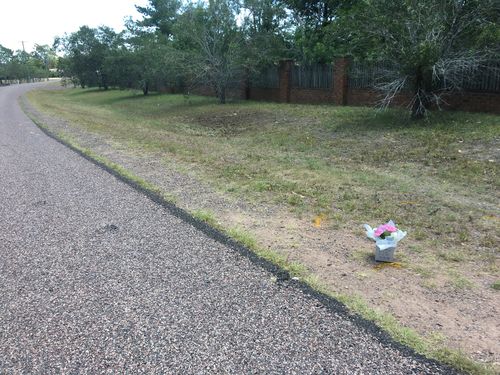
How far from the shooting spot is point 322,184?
24.7ft

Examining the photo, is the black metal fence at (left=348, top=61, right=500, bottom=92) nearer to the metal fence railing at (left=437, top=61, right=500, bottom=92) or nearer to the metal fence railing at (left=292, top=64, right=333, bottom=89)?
the metal fence railing at (left=437, top=61, right=500, bottom=92)

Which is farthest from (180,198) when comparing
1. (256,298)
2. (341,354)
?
(341,354)

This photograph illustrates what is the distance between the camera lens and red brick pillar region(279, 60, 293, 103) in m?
21.4

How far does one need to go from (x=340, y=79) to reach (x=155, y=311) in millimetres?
16160

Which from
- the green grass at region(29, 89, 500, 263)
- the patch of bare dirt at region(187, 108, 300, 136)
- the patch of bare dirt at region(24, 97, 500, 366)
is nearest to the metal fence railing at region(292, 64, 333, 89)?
the green grass at region(29, 89, 500, 263)

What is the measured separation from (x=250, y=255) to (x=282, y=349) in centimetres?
161

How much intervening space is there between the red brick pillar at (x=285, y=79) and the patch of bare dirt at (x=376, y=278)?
1542 centimetres

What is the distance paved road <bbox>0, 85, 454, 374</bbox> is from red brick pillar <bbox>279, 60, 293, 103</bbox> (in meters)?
16.6

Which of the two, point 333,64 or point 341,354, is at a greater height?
point 333,64

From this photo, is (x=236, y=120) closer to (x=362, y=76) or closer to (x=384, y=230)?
(x=362, y=76)

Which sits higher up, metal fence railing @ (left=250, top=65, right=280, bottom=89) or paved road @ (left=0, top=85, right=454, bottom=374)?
metal fence railing @ (left=250, top=65, right=280, bottom=89)

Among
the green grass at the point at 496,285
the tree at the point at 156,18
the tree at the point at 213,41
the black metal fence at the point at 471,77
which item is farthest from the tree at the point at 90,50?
the green grass at the point at 496,285

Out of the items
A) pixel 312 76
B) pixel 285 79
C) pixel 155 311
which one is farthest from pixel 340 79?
pixel 155 311

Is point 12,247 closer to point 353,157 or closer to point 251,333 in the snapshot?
point 251,333
